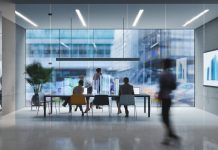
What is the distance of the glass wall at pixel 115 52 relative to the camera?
15414mm

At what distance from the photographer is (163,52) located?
51.0ft

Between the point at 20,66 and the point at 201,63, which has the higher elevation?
the point at 201,63

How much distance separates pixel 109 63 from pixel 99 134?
326 inches

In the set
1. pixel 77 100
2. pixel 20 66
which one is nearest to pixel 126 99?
pixel 77 100

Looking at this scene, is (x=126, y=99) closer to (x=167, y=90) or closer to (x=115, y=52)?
(x=167, y=90)

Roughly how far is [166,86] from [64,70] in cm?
959

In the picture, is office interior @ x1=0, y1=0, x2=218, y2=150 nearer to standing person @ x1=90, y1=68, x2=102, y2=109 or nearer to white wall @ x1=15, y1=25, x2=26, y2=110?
white wall @ x1=15, y1=25, x2=26, y2=110

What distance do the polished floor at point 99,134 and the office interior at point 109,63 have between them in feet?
0.06

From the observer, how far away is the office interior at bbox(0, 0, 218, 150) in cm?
770

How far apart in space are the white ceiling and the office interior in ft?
0.10

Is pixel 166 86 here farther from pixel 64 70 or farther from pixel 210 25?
pixel 64 70

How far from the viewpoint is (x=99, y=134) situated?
773 centimetres

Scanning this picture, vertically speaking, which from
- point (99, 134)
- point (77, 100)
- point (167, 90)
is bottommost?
point (99, 134)

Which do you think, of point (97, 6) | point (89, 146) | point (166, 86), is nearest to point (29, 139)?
point (89, 146)
